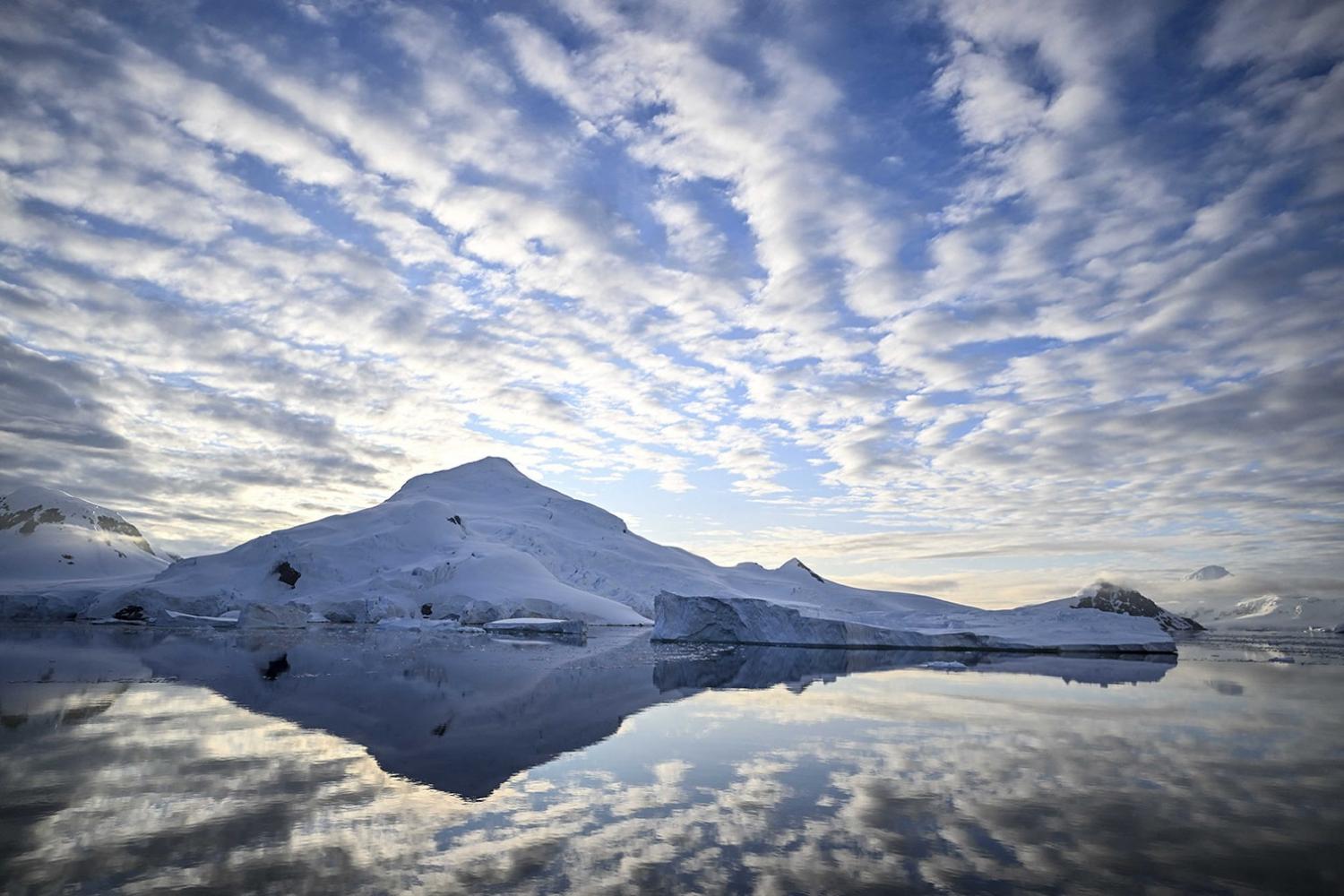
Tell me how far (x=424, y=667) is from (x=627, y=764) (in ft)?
40.5

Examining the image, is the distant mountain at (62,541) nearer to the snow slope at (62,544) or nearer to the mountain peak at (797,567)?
the snow slope at (62,544)

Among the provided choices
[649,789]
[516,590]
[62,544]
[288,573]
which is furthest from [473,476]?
[649,789]

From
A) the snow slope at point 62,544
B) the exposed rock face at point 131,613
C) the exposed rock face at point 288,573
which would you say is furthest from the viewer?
the snow slope at point 62,544

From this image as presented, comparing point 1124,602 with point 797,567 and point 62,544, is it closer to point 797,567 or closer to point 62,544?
point 797,567

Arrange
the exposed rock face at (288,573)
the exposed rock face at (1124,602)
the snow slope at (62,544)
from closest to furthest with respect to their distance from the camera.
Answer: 1. the exposed rock face at (288,573)
2. the exposed rock face at (1124,602)
3. the snow slope at (62,544)

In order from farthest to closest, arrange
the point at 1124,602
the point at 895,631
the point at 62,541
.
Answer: the point at 62,541, the point at 1124,602, the point at 895,631

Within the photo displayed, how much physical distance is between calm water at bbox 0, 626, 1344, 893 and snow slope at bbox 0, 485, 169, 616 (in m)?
82.9

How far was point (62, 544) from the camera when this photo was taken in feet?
406

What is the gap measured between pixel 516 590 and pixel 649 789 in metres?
46.1

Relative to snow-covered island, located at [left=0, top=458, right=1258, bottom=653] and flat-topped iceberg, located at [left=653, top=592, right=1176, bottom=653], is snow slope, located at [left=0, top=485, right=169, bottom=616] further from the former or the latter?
flat-topped iceberg, located at [left=653, top=592, right=1176, bottom=653]

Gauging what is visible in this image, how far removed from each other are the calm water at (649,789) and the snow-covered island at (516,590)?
1950cm

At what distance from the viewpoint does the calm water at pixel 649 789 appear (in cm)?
474

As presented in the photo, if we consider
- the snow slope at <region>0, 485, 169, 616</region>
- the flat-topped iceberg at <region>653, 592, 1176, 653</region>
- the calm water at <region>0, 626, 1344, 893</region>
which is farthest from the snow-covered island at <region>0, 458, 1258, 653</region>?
the calm water at <region>0, 626, 1344, 893</region>

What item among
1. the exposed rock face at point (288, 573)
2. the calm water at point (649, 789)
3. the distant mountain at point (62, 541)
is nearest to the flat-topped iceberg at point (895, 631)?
the calm water at point (649, 789)
